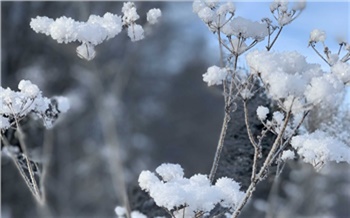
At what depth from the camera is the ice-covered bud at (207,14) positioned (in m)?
1.79

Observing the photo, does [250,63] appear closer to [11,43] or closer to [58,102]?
[58,102]

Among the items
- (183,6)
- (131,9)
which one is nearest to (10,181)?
(183,6)

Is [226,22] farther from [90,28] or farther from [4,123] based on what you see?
[4,123]

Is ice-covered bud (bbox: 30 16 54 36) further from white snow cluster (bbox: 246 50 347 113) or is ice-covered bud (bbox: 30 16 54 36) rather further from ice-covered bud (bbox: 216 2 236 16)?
white snow cluster (bbox: 246 50 347 113)

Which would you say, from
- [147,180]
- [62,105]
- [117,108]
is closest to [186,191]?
[147,180]

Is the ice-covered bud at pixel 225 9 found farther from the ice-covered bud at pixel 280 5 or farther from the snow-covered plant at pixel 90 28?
the snow-covered plant at pixel 90 28

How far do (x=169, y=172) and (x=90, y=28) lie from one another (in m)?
0.48

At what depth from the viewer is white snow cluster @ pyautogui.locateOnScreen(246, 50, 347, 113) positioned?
1333 mm

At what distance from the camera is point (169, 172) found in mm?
1707

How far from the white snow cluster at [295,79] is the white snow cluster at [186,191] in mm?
326

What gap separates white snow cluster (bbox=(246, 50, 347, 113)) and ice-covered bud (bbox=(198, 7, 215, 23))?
34 cm

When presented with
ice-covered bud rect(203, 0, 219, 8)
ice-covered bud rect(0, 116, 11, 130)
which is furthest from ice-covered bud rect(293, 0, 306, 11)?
ice-covered bud rect(0, 116, 11, 130)

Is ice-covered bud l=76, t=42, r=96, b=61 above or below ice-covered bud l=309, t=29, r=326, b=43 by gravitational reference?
above

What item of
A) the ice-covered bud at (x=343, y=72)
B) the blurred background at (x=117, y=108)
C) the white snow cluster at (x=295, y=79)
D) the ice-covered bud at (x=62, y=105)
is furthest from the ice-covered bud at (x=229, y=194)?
the blurred background at (x=117, y=108)
